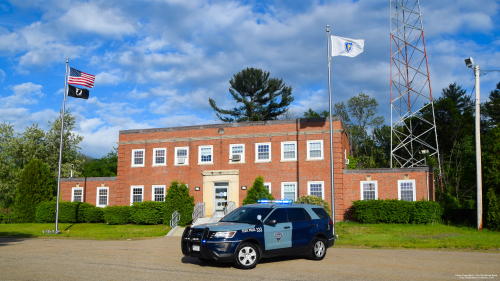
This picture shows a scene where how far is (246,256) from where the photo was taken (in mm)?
10375

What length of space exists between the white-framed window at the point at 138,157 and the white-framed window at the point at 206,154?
4.60 meters

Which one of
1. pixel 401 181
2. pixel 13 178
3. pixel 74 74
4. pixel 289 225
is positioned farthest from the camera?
pixel 13 178

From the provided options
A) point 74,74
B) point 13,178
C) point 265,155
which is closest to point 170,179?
point 265,155

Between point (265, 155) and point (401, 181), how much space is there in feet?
29.0

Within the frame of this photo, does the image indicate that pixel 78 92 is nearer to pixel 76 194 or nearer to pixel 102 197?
pixel 102 197

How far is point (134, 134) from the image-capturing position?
101ft

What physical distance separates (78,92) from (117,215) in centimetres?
909

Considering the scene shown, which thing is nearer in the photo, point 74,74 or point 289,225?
point 289,225

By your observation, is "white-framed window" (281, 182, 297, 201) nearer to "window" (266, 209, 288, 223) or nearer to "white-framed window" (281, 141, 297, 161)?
"white-framed window" (281, 141, 297, 161)

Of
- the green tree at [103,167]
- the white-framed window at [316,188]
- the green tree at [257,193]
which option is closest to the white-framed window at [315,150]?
the white-framed window at [316,188]

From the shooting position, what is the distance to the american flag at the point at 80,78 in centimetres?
2372

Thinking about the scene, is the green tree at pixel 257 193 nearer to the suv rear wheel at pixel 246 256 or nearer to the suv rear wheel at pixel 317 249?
the suv rear wheel at pixel 317 249

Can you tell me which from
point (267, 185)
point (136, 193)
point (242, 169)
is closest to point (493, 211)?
point (267, 185)

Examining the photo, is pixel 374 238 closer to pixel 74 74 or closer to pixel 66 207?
pixel 74 74
